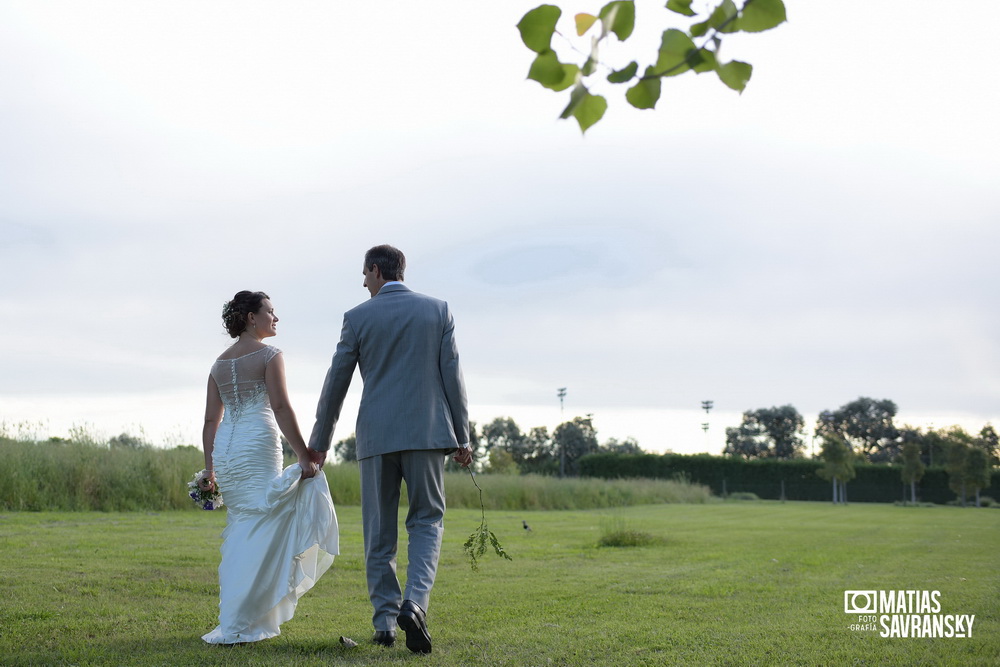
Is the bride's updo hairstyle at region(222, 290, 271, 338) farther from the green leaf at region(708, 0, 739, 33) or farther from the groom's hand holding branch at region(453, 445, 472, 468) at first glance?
the green leaf at region(708, 0, 739, 33)

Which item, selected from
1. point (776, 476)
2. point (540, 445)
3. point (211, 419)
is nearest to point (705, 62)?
point (211, 419)

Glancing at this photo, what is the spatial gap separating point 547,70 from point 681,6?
0.99ft

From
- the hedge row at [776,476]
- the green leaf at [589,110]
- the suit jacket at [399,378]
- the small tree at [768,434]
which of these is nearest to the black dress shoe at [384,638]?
the suit jacket at [399,378]

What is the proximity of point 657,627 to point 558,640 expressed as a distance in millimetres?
746

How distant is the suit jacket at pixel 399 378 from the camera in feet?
15.4

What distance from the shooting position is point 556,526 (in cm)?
1512

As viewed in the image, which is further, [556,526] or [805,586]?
[556,526]

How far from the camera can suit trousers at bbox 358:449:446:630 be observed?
463 centimetres

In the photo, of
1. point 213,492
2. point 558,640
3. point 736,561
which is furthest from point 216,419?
point 736,561

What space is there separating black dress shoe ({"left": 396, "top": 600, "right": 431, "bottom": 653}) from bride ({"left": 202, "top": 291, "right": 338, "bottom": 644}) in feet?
2.55

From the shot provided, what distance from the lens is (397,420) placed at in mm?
4684

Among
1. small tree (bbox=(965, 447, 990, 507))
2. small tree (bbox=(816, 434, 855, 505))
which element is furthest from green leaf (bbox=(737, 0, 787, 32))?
small tree (bbox=(965, 447, 990, 507))

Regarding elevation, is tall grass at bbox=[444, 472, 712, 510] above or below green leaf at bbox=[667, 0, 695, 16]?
below

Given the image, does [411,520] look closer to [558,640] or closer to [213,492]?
[558,640]
